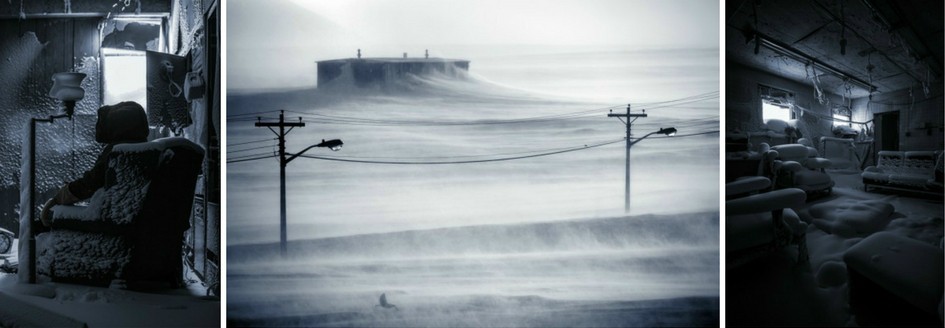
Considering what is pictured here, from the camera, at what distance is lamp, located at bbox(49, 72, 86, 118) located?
2.46 m

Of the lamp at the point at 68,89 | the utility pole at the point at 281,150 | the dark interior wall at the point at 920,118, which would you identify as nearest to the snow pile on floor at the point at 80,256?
the lamp at the point at 68,89

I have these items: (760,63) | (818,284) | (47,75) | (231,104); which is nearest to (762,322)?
(818,284)

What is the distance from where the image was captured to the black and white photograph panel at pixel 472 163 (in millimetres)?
2576

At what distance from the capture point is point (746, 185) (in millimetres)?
2627

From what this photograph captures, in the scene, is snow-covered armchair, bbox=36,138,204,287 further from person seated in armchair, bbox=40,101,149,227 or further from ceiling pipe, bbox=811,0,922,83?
ceiling pipe, bbox=811,0,922,83

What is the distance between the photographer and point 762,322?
8.68 ft

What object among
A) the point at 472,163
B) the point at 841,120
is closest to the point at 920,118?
the point at 841,120

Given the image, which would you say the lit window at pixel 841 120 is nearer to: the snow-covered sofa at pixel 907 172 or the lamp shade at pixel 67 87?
the snow-covered sofa at pixel 907 172

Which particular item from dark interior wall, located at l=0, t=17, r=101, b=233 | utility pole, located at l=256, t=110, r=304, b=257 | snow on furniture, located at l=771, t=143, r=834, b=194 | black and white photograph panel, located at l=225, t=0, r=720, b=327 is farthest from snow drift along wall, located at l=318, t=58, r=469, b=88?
snow on furniture, located at l=771, t=143, r=834, b=194

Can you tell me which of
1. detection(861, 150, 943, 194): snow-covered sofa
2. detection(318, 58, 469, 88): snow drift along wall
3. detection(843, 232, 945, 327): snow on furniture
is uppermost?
detection(318, 58, 469, 88): snow drift along wall

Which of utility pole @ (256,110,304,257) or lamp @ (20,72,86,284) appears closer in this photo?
lamp @ (20,72,86,284)

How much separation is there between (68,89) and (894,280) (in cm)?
360

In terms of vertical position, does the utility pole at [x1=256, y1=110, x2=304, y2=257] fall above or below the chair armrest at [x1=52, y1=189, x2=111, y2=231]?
above

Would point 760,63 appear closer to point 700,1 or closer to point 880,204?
point 700,1
